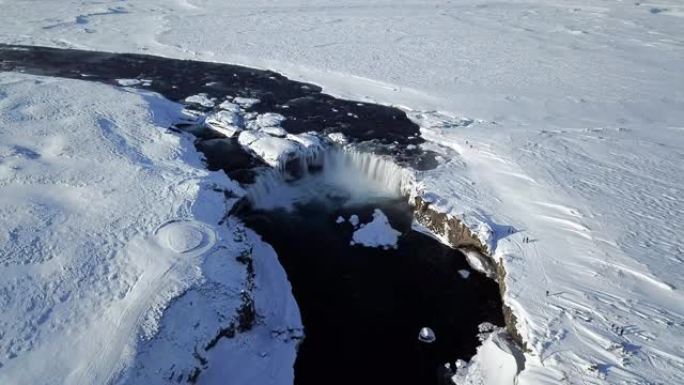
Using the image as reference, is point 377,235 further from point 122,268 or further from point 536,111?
point 536,111

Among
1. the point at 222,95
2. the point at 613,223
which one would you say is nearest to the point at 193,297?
the point at 613,223

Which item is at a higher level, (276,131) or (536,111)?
(536,111)

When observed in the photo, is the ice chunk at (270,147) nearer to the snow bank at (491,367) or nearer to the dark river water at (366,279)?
the dark river water at (366,279)

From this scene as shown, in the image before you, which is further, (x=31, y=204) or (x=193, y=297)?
(x=31, y=204)

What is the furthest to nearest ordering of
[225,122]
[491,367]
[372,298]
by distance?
[225,122] → [372,298] → [491,367]

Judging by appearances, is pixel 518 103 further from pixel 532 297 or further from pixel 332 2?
pixel 332 2

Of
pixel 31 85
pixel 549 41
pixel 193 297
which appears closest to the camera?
pixel 193 297

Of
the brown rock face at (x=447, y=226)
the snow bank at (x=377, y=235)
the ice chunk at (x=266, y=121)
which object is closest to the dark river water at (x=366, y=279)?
the snow bank at (x=377, y=235)

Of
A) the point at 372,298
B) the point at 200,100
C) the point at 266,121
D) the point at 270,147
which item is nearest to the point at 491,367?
the point at 372,298
